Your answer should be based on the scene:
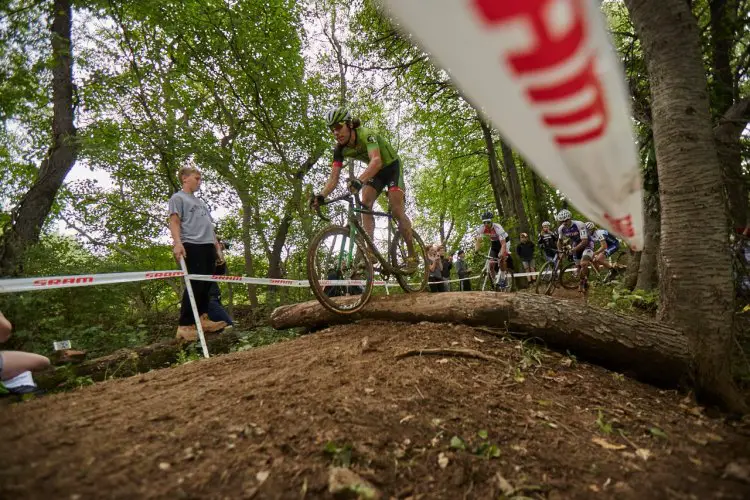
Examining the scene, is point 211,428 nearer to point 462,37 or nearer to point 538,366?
point 462,37

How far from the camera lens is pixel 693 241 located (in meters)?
2.80

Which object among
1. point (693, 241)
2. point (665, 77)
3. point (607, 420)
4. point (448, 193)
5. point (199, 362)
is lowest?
point (607, 420)

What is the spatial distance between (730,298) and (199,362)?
4502 mm

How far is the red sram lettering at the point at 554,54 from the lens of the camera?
0.84m

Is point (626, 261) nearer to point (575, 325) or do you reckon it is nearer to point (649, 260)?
point (649, 260)

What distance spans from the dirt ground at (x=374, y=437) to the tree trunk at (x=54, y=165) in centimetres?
538

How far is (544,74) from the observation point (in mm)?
959

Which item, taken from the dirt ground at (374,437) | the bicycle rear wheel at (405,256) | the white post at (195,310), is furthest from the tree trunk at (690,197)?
the white post at (195,310)

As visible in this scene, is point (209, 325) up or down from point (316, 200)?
down

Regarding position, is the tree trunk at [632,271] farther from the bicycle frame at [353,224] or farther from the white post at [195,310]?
the white post at [195,310]

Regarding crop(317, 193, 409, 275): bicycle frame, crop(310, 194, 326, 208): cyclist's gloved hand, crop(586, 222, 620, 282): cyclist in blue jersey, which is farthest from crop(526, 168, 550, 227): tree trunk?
crop(310, 194, 326, 208): cyclist's gloved hand

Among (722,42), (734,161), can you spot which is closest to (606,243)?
(722,42)

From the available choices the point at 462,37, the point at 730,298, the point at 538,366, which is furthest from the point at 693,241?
the point at 462,37

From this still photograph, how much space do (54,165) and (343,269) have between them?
7.18 m
